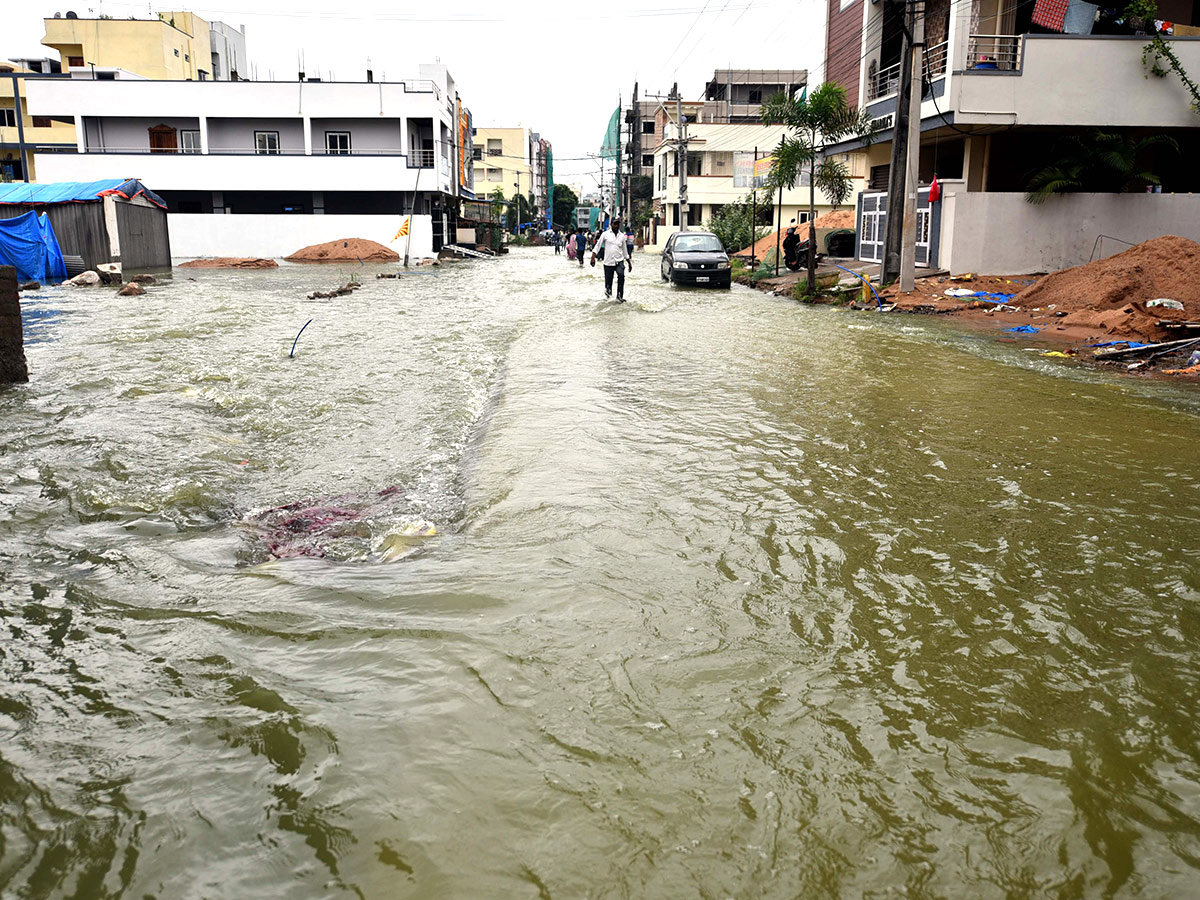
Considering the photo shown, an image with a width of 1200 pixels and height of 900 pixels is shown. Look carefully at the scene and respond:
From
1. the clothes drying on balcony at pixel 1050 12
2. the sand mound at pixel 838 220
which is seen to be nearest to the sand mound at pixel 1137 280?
the clothes drying on balcony at pixel 1050 12

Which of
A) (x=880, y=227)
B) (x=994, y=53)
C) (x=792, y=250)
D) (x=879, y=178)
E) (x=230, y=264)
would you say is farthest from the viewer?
(x=230, y=264)

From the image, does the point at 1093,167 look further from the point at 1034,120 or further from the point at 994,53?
the point at 994,53

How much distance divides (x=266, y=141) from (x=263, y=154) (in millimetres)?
2391

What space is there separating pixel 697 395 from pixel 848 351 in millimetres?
4347

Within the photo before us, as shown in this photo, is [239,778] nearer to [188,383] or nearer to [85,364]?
[188,383]

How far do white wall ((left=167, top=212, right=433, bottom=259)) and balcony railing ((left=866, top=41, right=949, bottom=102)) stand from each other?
77.0 ft

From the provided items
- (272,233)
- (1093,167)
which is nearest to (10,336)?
(1093,167)

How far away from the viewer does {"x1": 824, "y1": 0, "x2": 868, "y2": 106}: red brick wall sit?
28219 mm

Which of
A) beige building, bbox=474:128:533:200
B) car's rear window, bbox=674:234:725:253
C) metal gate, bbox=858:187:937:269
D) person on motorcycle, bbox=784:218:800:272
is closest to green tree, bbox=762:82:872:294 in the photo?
metal gate, bbox=858:187:937:269

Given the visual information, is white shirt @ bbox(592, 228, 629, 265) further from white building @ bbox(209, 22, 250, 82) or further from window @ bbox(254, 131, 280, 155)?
white building @ bbox(209, 22, 250, 82)

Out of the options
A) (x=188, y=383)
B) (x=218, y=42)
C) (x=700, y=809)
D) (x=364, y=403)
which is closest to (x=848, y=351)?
(x=364, y=403)

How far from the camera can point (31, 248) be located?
26.0 metres

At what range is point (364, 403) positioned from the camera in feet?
31.7

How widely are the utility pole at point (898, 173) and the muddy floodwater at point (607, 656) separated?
43.5 ft
